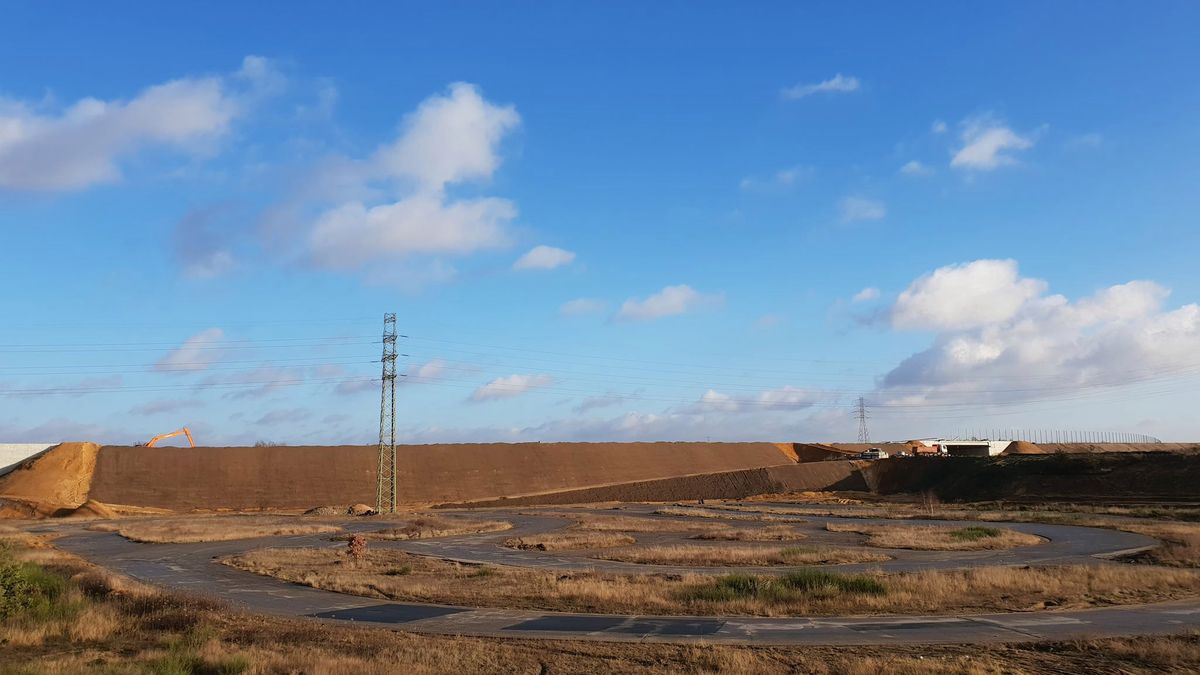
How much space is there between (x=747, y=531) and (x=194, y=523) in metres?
39.3

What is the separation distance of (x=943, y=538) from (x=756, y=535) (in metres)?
8.91

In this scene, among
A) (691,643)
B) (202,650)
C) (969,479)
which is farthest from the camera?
(969,479)

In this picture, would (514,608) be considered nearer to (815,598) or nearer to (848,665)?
(815,598)

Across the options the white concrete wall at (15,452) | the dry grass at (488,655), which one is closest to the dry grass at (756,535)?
the dry grass at (488,655)

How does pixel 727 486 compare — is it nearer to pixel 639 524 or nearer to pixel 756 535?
pixel 639 524

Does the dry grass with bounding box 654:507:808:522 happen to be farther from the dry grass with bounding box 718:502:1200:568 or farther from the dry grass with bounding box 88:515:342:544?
the dry grass with bounding box 88:515:342:544

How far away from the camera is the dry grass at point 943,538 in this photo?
36500 mm

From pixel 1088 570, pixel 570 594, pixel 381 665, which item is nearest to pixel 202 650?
pixel 381 665

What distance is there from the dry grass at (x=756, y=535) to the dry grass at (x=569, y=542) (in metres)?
4.35

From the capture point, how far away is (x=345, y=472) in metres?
98.2

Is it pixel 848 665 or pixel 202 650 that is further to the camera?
pixel 202 650

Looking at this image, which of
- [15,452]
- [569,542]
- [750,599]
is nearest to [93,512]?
[15,452]

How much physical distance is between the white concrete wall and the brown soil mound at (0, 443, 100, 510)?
1346 mm

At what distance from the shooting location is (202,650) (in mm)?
14508
